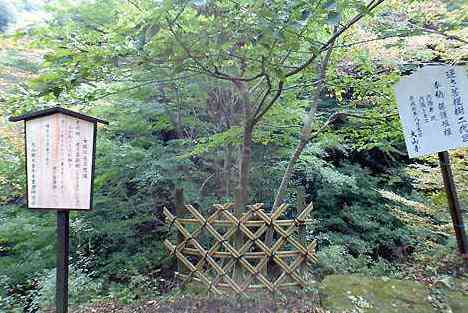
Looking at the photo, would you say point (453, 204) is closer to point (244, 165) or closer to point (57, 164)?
point (244, 165)

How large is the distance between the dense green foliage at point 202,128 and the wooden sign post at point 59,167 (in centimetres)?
45

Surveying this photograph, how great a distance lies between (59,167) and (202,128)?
3762 millimetres

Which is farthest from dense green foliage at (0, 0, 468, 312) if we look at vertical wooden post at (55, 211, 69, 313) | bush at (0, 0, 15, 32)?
bush at (0, 0, 15, 32)

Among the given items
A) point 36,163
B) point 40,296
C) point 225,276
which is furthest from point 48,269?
point 36,163

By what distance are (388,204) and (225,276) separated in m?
4.78

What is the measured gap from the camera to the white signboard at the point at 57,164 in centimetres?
300

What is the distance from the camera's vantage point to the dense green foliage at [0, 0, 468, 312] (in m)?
3.36

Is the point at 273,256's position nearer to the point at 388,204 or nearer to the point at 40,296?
the point at 40,296

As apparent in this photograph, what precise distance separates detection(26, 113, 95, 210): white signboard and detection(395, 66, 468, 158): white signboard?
3.60m

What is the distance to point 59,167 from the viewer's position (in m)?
3.03

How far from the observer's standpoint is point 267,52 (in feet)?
9.67

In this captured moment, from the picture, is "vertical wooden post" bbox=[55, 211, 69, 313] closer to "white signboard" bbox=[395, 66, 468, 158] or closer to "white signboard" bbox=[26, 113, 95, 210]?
"white signboard" bbox=[26, 113, 95, 210]

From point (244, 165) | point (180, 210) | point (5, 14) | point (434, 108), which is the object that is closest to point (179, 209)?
point (180, 210)

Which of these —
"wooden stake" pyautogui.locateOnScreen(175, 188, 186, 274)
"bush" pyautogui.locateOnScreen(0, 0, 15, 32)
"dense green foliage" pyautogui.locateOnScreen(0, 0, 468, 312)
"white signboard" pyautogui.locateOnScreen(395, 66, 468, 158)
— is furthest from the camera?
"bush" pyautogui.locateOnScreen(0, 0, 15, 32)
